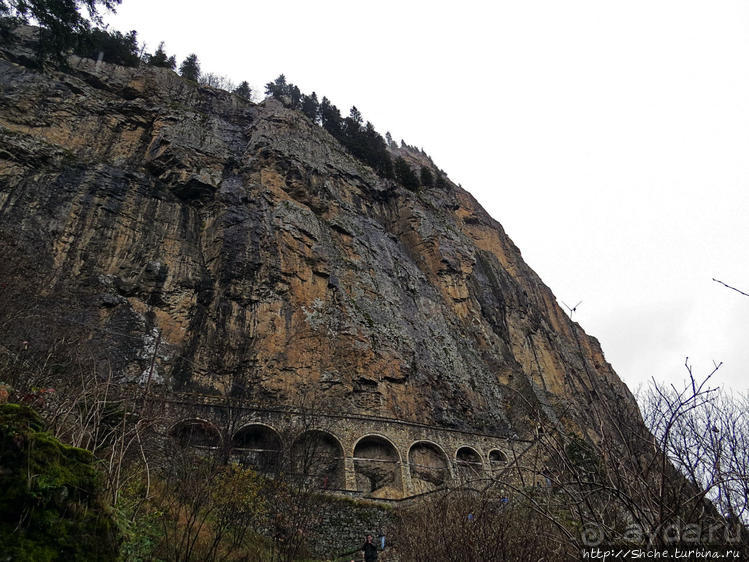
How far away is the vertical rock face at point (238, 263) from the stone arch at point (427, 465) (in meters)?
2.07

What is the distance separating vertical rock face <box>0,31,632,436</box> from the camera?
905 inches

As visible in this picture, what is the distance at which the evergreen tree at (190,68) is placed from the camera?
169 ft

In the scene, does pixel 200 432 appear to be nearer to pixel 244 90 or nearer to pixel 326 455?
pixel 326 455

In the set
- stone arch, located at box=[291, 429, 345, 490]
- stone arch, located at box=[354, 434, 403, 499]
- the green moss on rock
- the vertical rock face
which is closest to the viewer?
the green moss on rock

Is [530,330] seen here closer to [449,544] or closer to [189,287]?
[189,287]

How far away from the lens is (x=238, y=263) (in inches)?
1077

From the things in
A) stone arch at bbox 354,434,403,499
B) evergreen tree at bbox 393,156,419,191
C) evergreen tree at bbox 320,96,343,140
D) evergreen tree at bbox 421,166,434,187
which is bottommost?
stone arch at bbox 354,434,403,499

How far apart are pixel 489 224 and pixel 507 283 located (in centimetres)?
1191

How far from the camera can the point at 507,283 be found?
45.3 metres

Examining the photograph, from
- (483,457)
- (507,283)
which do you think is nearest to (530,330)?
(507,283)

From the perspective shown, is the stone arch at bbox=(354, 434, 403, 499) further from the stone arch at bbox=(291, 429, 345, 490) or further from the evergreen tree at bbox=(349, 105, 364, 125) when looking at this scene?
the evergreen tree at bbox=(349, 105, 364, 125)

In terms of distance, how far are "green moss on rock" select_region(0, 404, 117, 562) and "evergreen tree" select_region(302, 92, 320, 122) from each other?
59.3 meters

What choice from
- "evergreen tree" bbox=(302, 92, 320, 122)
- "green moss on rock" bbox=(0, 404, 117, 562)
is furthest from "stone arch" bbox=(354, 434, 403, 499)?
"evergreen tree" bbox=(302, 92, 320, 122)

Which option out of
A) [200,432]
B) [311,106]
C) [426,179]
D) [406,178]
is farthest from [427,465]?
[311,106]
